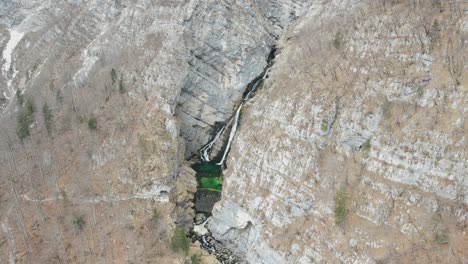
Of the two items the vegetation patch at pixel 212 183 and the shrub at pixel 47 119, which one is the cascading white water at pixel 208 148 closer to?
the vegetation patch at pixel 212 183

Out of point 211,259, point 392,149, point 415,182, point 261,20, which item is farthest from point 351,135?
point 261,20

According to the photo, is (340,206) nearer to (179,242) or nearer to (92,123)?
(179,242)

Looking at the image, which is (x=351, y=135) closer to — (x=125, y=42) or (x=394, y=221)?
(x=394, y=221)

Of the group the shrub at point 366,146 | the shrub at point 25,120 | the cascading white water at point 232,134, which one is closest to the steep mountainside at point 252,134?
the shrub at point 366,146

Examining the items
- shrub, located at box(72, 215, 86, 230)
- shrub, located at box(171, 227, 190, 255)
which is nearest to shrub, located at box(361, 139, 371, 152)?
shrub, located at box(171, 227, 190, 255)

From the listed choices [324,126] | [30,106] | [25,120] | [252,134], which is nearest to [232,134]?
[252,134]

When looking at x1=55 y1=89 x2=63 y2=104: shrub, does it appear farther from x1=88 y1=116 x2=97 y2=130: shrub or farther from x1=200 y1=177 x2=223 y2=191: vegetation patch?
x1=200 y1=177 x2=223 y2=191: vegetation patch

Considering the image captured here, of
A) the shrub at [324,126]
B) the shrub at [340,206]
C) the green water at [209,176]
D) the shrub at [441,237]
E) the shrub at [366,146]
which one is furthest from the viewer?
the green water at [209,176]
